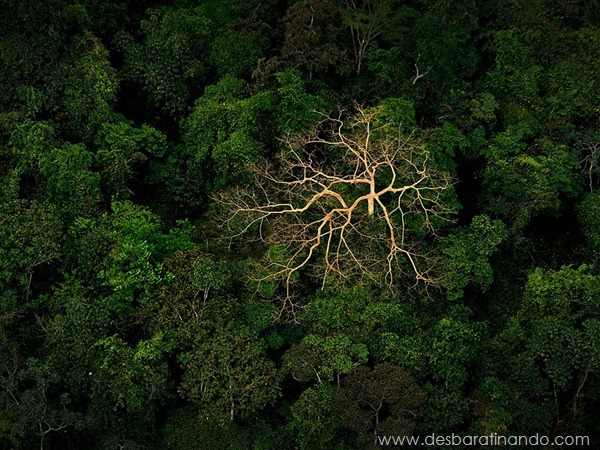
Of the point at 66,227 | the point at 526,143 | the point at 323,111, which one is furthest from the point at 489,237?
the point at 66,227

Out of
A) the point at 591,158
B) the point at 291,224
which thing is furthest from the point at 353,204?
the point at 591,158

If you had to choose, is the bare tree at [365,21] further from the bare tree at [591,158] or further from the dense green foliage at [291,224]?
the bare tree at [591,158]

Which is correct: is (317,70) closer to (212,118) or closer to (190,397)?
(212,118)

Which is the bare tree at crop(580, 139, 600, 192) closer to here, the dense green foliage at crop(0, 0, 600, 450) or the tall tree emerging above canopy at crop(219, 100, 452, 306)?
the dense green foliage at crop(0, 0, 600, 450)

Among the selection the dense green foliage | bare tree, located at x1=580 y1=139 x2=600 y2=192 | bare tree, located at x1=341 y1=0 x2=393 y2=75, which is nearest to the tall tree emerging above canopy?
the dense green foliage

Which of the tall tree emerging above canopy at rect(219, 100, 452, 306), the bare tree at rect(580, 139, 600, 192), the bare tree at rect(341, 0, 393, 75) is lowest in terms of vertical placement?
the bare tree at rect(580, 139, 600, 192)

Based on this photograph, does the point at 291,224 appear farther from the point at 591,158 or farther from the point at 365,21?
the point at 591,158
